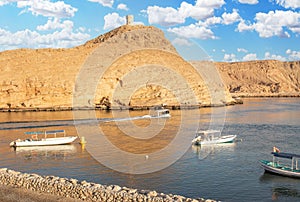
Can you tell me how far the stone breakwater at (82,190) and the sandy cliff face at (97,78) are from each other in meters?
77.7

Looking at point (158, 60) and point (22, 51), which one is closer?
point (158, 60)

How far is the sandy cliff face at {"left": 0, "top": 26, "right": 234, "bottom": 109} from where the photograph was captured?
104 m

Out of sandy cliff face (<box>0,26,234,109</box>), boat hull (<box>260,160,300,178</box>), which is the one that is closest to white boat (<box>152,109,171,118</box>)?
sandy cliff face (<box>0,26,234,109</box>)

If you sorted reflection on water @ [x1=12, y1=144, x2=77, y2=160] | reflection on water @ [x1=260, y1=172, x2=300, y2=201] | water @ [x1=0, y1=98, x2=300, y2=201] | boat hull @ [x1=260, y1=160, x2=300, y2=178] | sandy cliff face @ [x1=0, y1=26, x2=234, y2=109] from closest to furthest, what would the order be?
reflection on water @ [x1=260, y1=172, x2=300, y2=201] < water @ [x1=0, y1=98, x2=300, y2=201] < boat hull @ [x1=260, y1=160, x2=300, y2=178] < reflection on water @ [x1=12, y1=144, x2=77, y2=160] < sandy cliff face @ [x1=0, y1=26, x2=234, y2=109]

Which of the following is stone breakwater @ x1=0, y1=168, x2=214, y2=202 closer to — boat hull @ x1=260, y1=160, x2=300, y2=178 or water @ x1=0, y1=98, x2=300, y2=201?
water @ x1=0, y1=98, x2=300, y2=201

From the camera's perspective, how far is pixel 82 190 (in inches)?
787

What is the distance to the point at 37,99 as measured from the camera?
105 meters

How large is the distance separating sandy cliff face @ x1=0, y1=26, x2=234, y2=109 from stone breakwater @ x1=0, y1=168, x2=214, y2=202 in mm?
77658

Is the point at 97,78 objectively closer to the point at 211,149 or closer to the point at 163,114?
the point at 163,114

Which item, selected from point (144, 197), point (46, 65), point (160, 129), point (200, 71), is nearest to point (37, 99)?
point (46, 65)

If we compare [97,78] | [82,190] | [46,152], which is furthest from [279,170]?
[97,78]

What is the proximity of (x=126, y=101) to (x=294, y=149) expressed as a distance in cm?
6996

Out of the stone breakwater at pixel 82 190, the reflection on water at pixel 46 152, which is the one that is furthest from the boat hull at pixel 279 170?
the reflection on water at pixel 46 152

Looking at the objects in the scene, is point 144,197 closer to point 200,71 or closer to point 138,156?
point 138,156
